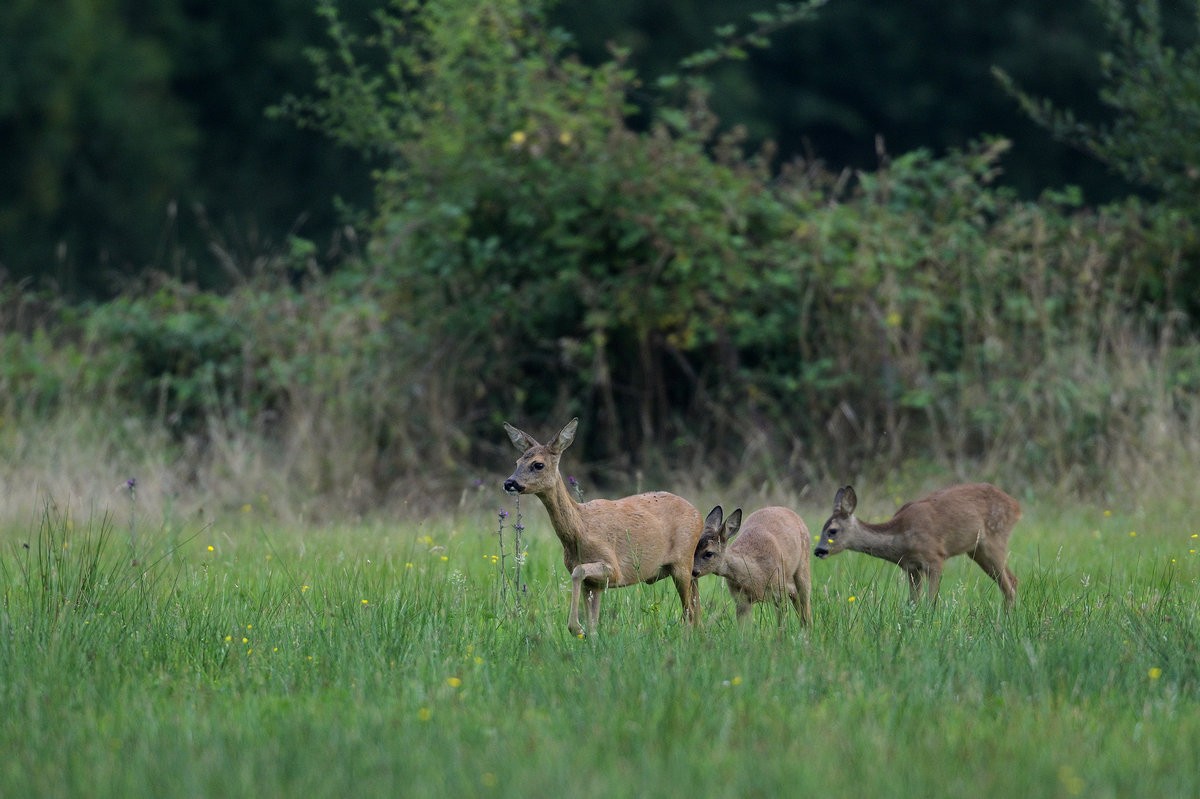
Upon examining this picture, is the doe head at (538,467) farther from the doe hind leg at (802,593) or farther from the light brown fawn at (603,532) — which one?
the doe hind leg at (802,593)

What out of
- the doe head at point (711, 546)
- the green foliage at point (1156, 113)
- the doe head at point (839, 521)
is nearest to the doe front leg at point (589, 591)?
the doe head at point (711, 546)

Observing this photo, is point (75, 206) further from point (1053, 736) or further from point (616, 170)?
point (1053, 736)

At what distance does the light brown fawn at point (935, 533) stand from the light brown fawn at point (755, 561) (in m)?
0.65

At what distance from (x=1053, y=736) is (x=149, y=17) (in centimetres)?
2827

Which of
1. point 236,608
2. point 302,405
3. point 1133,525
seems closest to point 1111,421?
point 1133,525

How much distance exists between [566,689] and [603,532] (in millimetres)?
1489

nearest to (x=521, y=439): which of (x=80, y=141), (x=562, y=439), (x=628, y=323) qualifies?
(x=562, y=439)

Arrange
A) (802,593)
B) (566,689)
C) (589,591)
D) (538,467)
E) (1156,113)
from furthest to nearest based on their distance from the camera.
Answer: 1. (1156,113)
2. (802,593)
3. (589,591)
4. (538,467)
5. (566,689)

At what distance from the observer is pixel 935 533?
789 centimetres

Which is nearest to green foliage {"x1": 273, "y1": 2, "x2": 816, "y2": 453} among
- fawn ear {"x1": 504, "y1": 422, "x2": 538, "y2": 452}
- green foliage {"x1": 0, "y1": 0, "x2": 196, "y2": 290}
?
fawn ear {"x1": 504, "y1": 422, "x2": 538, "y2": 452}

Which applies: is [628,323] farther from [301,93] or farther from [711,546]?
[301,93]

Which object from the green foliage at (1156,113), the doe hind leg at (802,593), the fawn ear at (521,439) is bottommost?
the doe hind leg at (802,593)

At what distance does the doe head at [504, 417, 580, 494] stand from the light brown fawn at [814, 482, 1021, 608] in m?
1.74

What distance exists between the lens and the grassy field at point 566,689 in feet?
14.2
